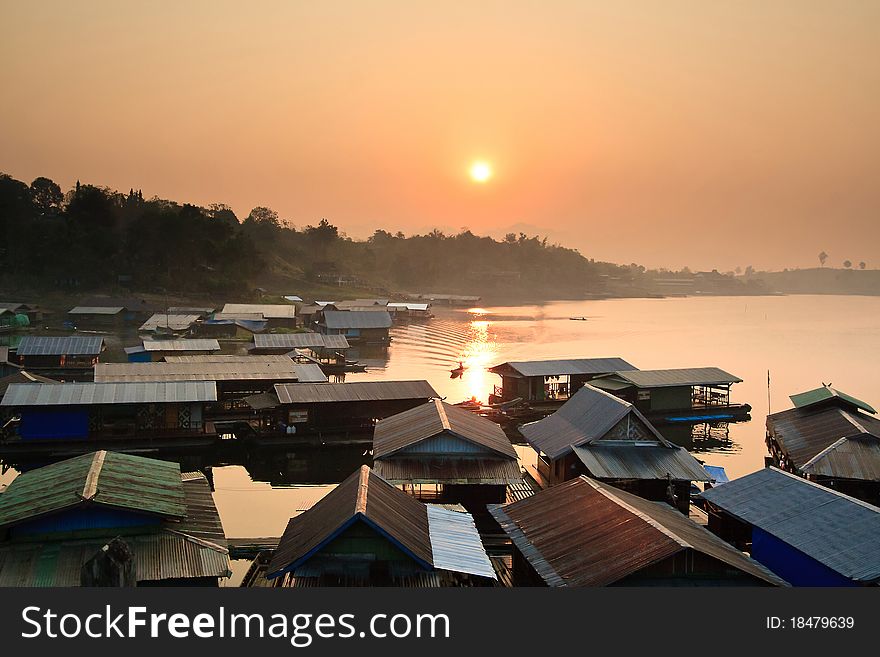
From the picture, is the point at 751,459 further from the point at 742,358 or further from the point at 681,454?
the point at 742,358

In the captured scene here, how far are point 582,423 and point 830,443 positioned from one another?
9.21 meters

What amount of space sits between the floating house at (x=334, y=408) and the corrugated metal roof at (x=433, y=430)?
500cm

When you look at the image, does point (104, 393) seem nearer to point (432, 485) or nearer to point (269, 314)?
point (432, 485)

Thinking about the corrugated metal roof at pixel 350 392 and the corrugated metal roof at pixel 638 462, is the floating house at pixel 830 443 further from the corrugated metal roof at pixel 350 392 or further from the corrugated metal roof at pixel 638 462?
the corrugated metal roof at pixel 350 392

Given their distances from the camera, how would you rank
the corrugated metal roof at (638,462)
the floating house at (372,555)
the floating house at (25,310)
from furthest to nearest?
the floating house at (25,310) → the corrugated metal roof at (638,462) → the floating house at (372,555)

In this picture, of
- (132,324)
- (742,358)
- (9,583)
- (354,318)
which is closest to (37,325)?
(132,324)

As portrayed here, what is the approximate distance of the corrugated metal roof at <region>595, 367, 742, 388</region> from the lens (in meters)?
38.1

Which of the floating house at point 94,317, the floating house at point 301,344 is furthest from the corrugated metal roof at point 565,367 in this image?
the floating house at point 94,317

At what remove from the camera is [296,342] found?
5447cm

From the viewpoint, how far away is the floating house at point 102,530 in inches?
559

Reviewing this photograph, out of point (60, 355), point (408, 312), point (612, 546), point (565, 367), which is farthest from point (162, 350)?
point (408, 312)

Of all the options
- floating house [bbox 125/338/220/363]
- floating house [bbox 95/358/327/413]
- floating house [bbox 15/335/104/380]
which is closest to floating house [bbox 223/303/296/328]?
floating house [bbox 125/338/220/363]

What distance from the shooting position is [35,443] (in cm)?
2894

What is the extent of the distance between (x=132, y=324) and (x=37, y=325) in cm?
845
